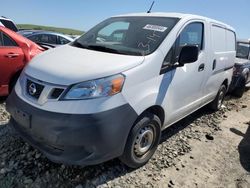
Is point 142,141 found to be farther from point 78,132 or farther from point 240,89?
point 240,89

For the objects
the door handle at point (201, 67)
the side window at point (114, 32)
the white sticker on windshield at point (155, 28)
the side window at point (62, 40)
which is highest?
the white sticker on windshield at point (155, 28)

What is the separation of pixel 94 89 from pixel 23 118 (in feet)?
2.76

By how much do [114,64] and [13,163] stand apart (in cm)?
172

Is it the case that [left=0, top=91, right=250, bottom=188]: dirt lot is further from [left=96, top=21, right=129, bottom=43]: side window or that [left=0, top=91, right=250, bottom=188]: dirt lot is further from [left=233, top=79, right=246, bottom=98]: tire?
[left=233, top=79, right=246, bottom=98]: tire

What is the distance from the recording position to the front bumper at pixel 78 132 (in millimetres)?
2492

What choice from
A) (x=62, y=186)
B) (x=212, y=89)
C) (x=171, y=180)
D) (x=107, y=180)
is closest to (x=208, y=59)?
(x=212, y=89)

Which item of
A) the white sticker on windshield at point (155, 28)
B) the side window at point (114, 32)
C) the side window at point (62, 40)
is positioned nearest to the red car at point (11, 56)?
the side window at point (114, 32)

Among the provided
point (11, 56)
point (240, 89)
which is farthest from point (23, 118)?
point (240, 89)

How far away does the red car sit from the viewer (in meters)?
4.65

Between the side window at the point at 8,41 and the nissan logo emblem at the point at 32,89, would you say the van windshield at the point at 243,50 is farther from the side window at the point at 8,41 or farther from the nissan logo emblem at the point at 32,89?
the nissan logo emblem at the point at 32,89

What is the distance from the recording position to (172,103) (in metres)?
3.50

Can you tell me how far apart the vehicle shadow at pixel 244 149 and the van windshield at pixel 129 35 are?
2147 millimetres

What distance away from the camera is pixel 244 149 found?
168 inches

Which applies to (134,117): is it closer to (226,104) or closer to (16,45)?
(16,45)
